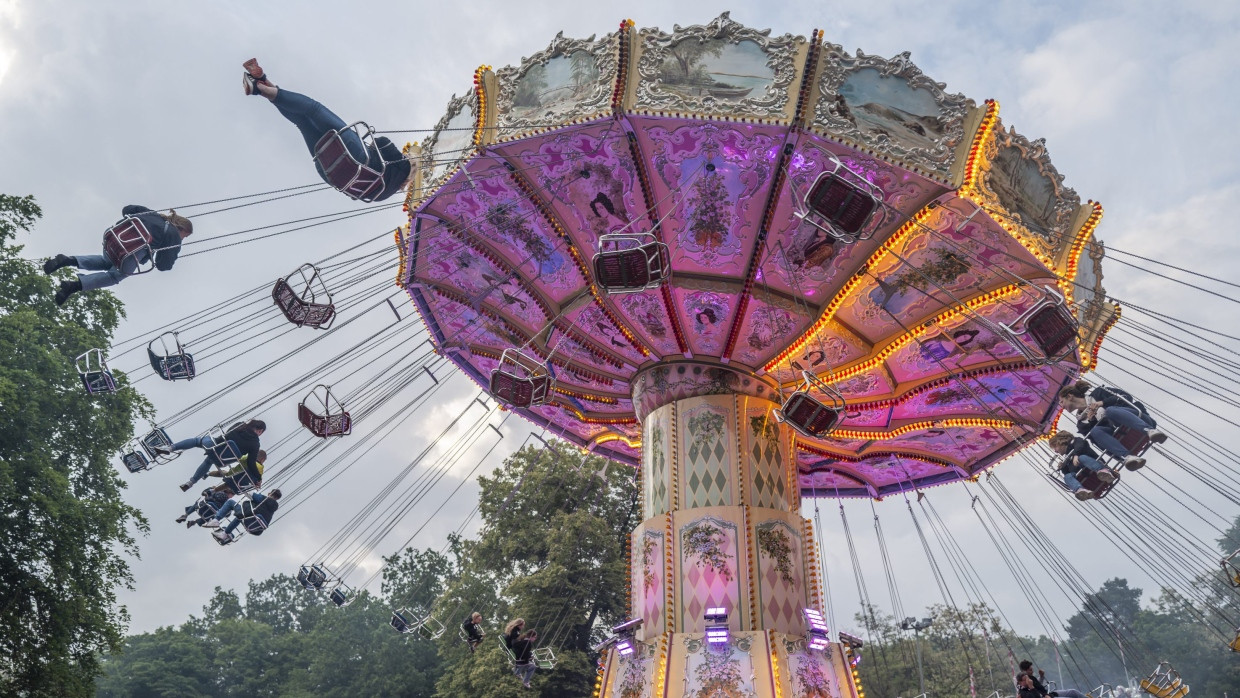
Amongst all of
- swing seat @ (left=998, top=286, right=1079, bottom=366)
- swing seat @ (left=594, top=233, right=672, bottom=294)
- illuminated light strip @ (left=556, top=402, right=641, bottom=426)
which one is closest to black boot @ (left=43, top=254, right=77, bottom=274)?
swing seat @ (left=594, top=233, right=672, bottom=294)

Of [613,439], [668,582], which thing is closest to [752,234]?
[668,582]

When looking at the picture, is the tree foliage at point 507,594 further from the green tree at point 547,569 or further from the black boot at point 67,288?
the black boot at point 67,288

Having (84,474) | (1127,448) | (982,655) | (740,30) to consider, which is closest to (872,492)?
(1127,448)

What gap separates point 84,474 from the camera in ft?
57.9

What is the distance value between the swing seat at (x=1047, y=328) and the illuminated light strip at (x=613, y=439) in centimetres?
804

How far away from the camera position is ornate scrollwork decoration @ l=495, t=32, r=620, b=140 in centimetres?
A: 915

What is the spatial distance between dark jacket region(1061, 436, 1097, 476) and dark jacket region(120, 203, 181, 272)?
470 inches

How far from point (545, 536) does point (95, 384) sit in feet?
50.1

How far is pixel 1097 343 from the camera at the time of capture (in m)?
11.7

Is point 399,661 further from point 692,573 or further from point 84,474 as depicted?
point 692,573

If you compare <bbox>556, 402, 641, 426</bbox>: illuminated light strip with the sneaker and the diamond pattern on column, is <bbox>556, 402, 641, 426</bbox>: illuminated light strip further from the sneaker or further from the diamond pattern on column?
the sneaker

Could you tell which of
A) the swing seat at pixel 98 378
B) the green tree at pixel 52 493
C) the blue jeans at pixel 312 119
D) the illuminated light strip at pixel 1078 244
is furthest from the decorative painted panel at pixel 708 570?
the green tree at pixel 52 493

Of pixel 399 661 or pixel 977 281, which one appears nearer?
pixel 977 281

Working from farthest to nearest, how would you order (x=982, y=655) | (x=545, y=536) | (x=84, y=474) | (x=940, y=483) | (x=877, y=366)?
(x=982, y=655) < (x=545, y=536) < (x=84, y=474) < (x=940, y=483) < (x=877, y=366)
